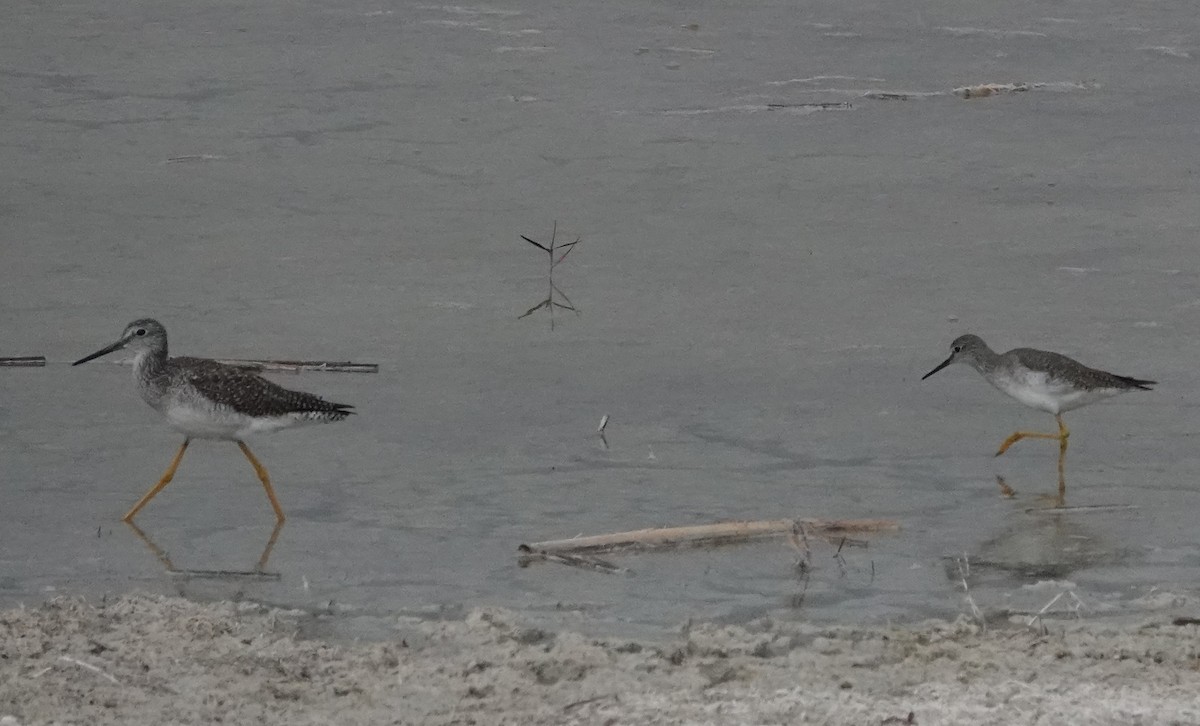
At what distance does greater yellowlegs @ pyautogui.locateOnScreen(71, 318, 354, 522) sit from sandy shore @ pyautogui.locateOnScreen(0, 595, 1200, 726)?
1812mm

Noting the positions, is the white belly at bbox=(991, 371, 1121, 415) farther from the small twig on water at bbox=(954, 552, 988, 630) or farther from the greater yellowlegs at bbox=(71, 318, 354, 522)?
the greater yellowlegs at bbox=(71, 318, 354, 522)

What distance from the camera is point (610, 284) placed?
440 inches

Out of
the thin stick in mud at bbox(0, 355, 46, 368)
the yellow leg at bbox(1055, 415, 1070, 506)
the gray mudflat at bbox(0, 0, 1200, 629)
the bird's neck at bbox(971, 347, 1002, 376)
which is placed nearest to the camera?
the gray mudflat at bbox(0, 0, 1200, 629)

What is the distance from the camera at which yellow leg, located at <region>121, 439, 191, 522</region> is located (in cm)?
812

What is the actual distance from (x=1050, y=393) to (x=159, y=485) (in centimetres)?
422

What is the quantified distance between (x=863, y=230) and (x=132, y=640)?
260 inches

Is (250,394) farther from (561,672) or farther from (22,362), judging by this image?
(561,672)

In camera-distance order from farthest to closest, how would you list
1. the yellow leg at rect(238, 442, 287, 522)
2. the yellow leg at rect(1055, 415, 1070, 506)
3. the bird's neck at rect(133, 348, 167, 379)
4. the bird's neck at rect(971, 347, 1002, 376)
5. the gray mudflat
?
the bird's neck at rect(971, 347, 1002, 376) < the bird's neck at rect(133, 348, 167, 379) < the yellow leg at rect(1055, 415, 1070, 506) < the yellow leg at rect(238, 442, 287, 522) < the gray mudflat

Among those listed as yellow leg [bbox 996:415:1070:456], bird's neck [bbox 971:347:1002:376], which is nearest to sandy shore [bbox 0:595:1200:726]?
yellow leg [bbox 996:415:1070:456]

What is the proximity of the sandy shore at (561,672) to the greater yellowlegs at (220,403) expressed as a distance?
181 centimetres

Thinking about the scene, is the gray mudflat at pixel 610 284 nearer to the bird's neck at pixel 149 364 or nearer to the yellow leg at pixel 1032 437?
the yellow leg at pixel 1032 437

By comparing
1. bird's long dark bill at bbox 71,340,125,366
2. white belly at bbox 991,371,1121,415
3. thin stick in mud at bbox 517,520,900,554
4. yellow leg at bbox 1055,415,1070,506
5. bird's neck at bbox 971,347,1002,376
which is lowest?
yellow leg at bbox 1055,415,1070,506

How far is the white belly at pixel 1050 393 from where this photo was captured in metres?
9.28

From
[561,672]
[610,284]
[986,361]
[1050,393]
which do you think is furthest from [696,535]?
[610,284]
